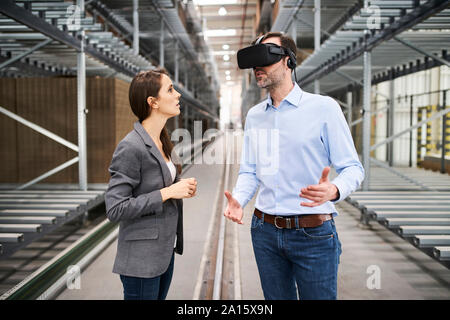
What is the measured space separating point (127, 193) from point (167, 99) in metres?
0.41

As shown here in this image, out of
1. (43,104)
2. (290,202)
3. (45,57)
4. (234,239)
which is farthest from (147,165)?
(45,57)

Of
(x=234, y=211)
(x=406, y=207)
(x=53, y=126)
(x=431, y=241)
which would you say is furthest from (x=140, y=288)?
(x=53, y=126)

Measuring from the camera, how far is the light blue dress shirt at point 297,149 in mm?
1421

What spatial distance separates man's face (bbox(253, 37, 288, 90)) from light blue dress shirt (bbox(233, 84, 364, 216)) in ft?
0.28

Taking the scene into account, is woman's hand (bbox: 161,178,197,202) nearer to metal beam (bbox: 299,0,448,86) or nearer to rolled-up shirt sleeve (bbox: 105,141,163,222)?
rolled-up shirt sleeve (bbox: 105,141,163,222)

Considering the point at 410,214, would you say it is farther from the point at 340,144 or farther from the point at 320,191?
the point at 320,191

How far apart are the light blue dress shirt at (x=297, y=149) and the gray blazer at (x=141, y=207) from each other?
330mm

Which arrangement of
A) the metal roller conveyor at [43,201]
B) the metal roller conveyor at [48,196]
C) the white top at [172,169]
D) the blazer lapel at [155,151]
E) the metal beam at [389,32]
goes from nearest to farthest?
the blazer lapel at [155,151] < the white top at [172,169] < the metal beam at [389,32] < the metal roller conveyor at [43,201] < the metal roller conveyor at [48,196]

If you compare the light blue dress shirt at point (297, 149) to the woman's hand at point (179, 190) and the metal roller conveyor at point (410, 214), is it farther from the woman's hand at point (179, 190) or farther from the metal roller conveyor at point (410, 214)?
the metal roller conveyor at point (410, 214)

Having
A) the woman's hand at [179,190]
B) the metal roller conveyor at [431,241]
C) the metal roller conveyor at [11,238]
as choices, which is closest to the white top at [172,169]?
the woman's hand at [179,190]

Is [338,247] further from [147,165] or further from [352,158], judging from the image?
[147,165]

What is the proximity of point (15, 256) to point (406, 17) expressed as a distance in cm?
495

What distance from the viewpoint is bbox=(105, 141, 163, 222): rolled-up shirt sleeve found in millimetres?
1391

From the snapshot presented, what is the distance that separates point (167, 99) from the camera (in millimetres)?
1484
